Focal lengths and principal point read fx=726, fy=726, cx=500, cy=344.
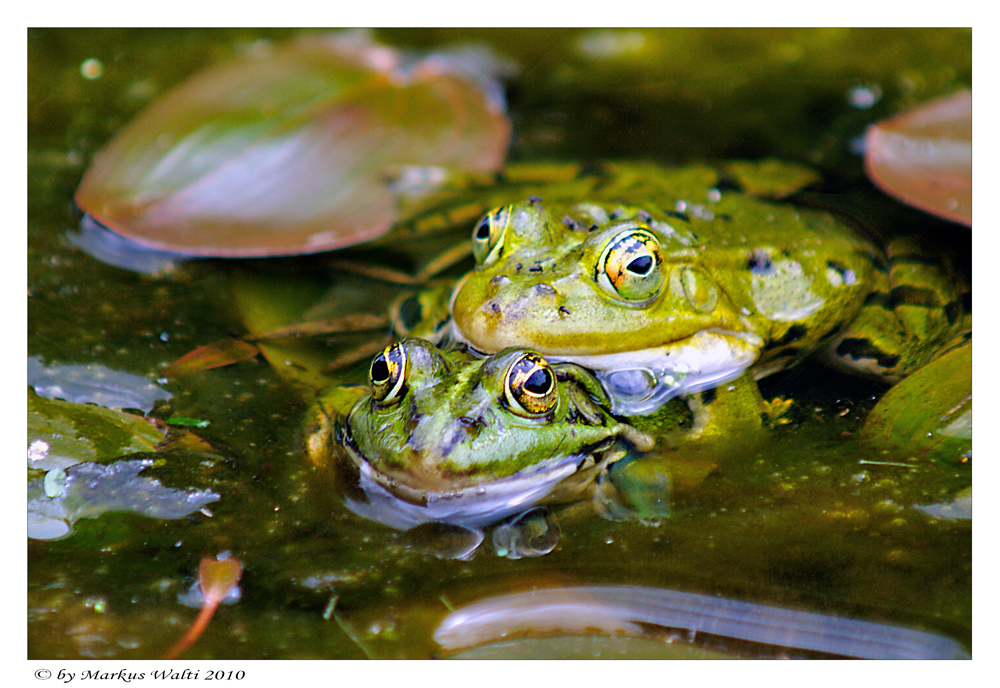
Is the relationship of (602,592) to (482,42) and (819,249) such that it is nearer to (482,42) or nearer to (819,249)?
(819,249)

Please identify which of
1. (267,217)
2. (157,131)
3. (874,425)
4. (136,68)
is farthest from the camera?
(136,68)

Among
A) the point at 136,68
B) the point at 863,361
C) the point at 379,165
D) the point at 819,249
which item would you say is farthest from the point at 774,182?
the point at 136,68

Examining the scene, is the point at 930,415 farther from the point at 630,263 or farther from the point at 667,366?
the point at 630,263

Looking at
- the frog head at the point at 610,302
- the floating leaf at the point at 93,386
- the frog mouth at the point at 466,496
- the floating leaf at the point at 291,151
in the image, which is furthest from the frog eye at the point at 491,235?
the floating leaf at the point at 93,386

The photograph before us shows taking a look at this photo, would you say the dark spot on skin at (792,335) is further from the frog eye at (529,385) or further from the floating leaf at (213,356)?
the floating leaf at (213,356)

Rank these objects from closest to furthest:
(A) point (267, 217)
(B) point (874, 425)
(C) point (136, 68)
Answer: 1. (B) point (874, 425)
2. (A) point (267, 217)
3. (C) point (136, 68)

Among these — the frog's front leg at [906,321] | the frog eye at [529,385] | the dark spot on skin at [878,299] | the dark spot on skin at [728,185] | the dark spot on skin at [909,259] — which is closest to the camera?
the frog eye at [529,385]
